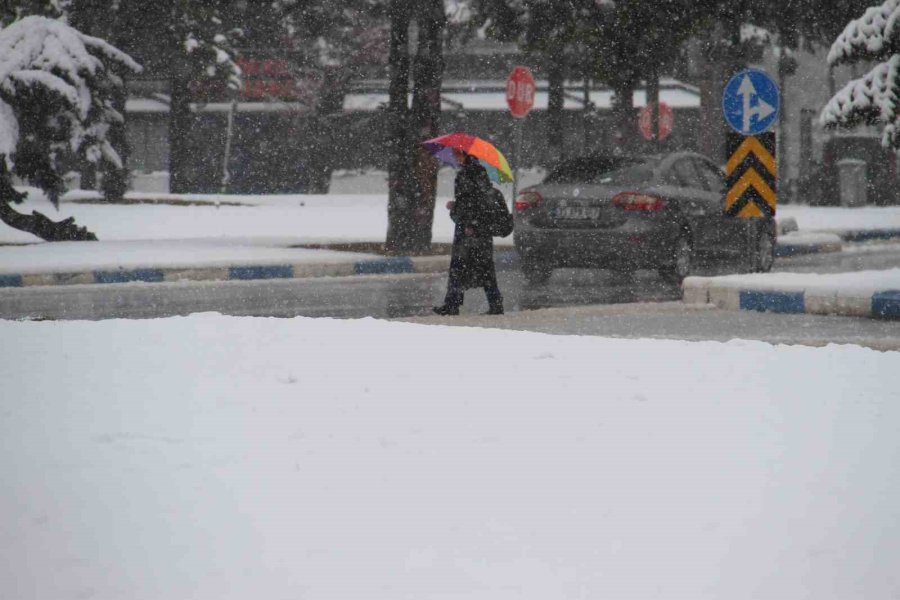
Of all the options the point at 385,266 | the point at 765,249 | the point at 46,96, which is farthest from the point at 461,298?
the point at 46,96

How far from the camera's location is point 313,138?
155 feet

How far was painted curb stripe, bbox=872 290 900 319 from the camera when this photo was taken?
11.1 meters

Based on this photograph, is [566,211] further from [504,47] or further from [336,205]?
[504,47]

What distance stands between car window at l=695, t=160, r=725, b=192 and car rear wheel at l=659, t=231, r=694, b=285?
0.94 meters

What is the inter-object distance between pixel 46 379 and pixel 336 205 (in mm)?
31665

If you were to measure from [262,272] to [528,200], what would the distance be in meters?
3.36

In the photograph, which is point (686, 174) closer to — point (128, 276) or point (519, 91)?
point (519, 91)

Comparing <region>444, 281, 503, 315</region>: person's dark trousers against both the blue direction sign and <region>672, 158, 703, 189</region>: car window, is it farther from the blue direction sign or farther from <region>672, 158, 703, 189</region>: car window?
<region>672, 158, 703, 189</region>: car window

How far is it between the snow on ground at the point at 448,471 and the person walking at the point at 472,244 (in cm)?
306

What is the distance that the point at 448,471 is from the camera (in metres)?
5.52

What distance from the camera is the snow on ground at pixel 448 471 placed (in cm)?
429

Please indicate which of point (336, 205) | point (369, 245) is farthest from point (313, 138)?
point (369, 245)

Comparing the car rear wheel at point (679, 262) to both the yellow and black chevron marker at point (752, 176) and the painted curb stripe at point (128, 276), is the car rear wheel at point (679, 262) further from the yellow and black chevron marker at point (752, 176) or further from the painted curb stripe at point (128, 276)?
the painted curb stripe at point (128, 276)

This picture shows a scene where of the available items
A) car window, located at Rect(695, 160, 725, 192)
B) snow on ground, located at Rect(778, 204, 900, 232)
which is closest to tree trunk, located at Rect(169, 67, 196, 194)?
snow on ground, located at Rect(778, 204, 900, 232)
